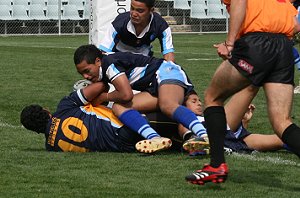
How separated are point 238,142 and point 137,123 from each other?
791 millimetres

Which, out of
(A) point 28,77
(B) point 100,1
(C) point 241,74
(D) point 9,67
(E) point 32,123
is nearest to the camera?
(C) point 241,74

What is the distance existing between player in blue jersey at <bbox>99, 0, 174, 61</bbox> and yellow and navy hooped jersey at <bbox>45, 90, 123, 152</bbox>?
1098 millimetres

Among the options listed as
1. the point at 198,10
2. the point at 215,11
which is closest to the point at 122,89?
the point at 198,10

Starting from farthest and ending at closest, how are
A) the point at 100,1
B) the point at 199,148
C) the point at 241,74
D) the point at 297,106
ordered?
the point at 100,1 → the point at 297,106 → the point at 199,148 → the point at 241,74

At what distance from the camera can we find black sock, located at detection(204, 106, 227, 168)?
18.5 ft

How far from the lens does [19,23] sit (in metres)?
31.0

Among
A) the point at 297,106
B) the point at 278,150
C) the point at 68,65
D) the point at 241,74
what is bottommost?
the point at 68,65

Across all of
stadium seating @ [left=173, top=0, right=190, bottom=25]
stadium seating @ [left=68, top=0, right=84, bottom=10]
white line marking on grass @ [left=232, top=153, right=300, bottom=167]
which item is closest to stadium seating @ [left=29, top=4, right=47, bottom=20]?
stadium seating @ [left=68, top=0, right=84, bottom=10]

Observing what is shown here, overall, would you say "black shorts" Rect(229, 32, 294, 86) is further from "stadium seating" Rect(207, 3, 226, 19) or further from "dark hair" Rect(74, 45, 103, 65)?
"stadium seating" Rect(207, 3, 226, 19)

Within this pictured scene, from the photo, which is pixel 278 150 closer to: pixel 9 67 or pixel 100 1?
pixel 100 1

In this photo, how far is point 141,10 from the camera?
301 inches

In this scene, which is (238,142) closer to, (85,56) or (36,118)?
(85,56)

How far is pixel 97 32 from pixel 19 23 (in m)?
19.5

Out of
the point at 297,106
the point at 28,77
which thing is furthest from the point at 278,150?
the point at 28,77
